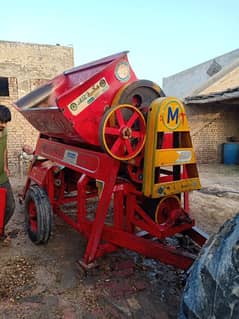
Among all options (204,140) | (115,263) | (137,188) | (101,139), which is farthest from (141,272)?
(204,140)

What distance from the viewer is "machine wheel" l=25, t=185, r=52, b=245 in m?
3.40

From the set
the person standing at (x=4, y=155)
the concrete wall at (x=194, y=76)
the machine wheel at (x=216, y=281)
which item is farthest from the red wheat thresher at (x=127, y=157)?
the concrete wall at (x=194, y=76)

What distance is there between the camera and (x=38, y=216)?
3.42m

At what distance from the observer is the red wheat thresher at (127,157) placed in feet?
8.61

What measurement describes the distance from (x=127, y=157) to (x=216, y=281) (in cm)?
162

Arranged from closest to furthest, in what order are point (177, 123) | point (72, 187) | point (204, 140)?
point (177, 123)
point (72, 187)
point (204, 140)

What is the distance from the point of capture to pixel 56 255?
3303mm

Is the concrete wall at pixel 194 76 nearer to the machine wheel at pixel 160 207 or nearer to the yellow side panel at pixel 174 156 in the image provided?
the machine wheel at pixel 160 207

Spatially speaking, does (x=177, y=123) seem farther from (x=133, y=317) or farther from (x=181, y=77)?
(x=181, y=77)

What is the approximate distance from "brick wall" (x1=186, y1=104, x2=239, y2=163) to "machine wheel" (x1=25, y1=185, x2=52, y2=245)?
8334 millimetres

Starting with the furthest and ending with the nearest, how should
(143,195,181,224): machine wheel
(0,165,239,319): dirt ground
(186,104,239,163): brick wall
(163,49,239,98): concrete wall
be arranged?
1. (163,49,239,98): concrete wall
2. (186,104,239,163): brick wall
3. (143,195,181,224): machine wheel
4. (0,165,239,319): dirt ground

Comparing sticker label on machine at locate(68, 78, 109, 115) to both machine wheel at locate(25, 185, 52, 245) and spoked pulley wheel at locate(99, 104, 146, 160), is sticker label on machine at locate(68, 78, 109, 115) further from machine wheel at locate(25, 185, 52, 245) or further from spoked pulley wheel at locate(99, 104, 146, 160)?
machine wheel at locate(25, 185, 52, 245)

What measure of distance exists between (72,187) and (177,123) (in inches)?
98.4

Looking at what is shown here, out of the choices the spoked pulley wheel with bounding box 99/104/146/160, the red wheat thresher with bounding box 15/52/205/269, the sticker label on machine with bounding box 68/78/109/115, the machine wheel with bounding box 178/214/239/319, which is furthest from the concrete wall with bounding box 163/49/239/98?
the machine wheel with bounding box 178/214/239/319
